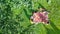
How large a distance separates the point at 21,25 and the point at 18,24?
0.06 m

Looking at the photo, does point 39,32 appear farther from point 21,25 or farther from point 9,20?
point 9,20

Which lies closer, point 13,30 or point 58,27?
point 13,30

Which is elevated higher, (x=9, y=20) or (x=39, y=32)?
(x=9, y=20)

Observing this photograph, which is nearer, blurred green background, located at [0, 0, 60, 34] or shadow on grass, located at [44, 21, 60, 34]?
blurred green background, located at [0, 0, 60, 34]

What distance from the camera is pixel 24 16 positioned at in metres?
2.36

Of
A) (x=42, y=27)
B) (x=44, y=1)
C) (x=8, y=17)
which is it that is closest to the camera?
(x=8, y=17)

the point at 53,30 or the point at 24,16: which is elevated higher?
the point at 24,16

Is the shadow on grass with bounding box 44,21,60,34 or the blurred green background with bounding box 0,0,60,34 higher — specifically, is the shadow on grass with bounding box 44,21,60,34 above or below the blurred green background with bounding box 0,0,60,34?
below

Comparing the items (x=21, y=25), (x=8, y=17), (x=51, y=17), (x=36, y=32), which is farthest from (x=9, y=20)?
(x=51, y=17)

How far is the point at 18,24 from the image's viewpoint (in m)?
2.21

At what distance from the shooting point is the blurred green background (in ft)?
6.99

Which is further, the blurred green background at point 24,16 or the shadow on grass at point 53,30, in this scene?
Result: the shadow on grass at point 53,30

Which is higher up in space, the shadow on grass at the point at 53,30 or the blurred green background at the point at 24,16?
the blurred green background at the point at 24,16

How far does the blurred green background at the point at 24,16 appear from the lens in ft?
6.99
